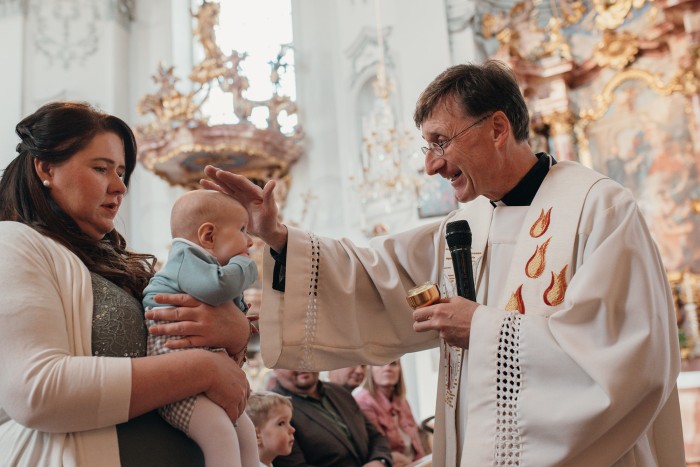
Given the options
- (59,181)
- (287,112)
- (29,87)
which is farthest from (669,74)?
(29,87)

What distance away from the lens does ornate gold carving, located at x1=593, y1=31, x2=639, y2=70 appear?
8508mm

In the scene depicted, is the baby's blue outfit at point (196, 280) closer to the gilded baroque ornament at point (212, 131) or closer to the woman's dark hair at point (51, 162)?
the woman's dark hair at point (51, 162)

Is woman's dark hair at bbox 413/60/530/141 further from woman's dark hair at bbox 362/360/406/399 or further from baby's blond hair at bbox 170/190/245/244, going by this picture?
woman's dark hair at bbox 362/360/406/399

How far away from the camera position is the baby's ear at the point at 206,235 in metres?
2.01

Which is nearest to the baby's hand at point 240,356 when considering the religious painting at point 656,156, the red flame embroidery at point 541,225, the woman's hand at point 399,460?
the red flame embroidery at point 541,225

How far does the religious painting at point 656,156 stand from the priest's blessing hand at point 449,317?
21.6ft

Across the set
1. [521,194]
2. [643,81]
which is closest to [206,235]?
[521,194]

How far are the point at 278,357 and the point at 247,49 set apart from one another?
1047 cm

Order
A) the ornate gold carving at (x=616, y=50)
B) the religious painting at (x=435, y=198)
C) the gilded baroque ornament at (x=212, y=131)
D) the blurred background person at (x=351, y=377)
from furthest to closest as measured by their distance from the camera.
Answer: the gilded baroque ornament at (x=212, y=131)
the religious painting at (x=435, y=198)
the ornate gold carving at (x=616, y=50)
the blurred background person at (x=351, y=377)

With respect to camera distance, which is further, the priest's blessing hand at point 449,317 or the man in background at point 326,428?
the man in background at point 326,428

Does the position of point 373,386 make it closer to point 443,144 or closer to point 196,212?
point 443,144

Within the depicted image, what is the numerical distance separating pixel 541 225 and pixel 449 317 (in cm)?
54

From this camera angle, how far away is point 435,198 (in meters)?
9.05

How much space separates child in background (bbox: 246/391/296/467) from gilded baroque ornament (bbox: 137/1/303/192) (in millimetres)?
7447
